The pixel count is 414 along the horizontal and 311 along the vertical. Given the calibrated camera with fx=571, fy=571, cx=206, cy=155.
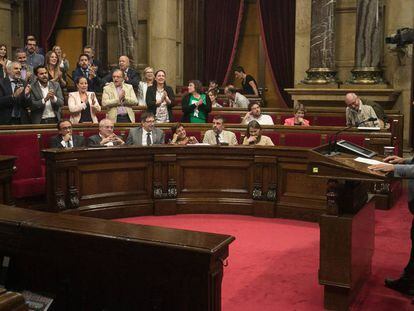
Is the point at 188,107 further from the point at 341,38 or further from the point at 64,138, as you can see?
the point at 341,38

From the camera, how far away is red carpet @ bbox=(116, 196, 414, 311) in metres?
3.70

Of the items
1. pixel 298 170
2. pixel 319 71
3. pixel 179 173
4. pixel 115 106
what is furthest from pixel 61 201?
pixel 319 71

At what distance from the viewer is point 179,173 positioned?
639cm

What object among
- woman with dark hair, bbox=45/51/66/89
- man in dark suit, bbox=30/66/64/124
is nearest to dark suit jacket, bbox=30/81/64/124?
man in dark suit, bbox=30/66/64/124

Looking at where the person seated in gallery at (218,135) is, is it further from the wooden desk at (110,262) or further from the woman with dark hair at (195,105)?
the wooden desk at (110,262)

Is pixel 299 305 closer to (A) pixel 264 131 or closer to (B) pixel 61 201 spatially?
(B) pixel 61 201

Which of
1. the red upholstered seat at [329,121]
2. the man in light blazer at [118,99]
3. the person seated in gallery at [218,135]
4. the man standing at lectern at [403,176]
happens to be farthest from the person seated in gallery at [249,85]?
the man standing at lectern at [403,176]

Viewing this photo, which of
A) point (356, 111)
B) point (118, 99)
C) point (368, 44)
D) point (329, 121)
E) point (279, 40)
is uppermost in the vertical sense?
point (279, 40)

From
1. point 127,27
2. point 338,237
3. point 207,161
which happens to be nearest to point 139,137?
point 207,161

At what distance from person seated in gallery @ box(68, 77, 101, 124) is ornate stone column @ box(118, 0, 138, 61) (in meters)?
3.82

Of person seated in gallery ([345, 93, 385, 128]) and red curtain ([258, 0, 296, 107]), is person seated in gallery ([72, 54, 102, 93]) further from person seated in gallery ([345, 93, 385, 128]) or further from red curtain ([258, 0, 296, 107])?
red curtain ([258, 0, 296, 107])

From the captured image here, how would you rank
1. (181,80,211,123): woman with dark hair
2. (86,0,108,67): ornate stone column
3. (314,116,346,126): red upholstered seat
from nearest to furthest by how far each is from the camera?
(181,80,211,123): woman with dark hair, (314,116,346,126): red upholstered seat, (86,0,108,67): ornate stone column

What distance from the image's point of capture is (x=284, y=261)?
4.57m

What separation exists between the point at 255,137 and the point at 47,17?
337 inches
